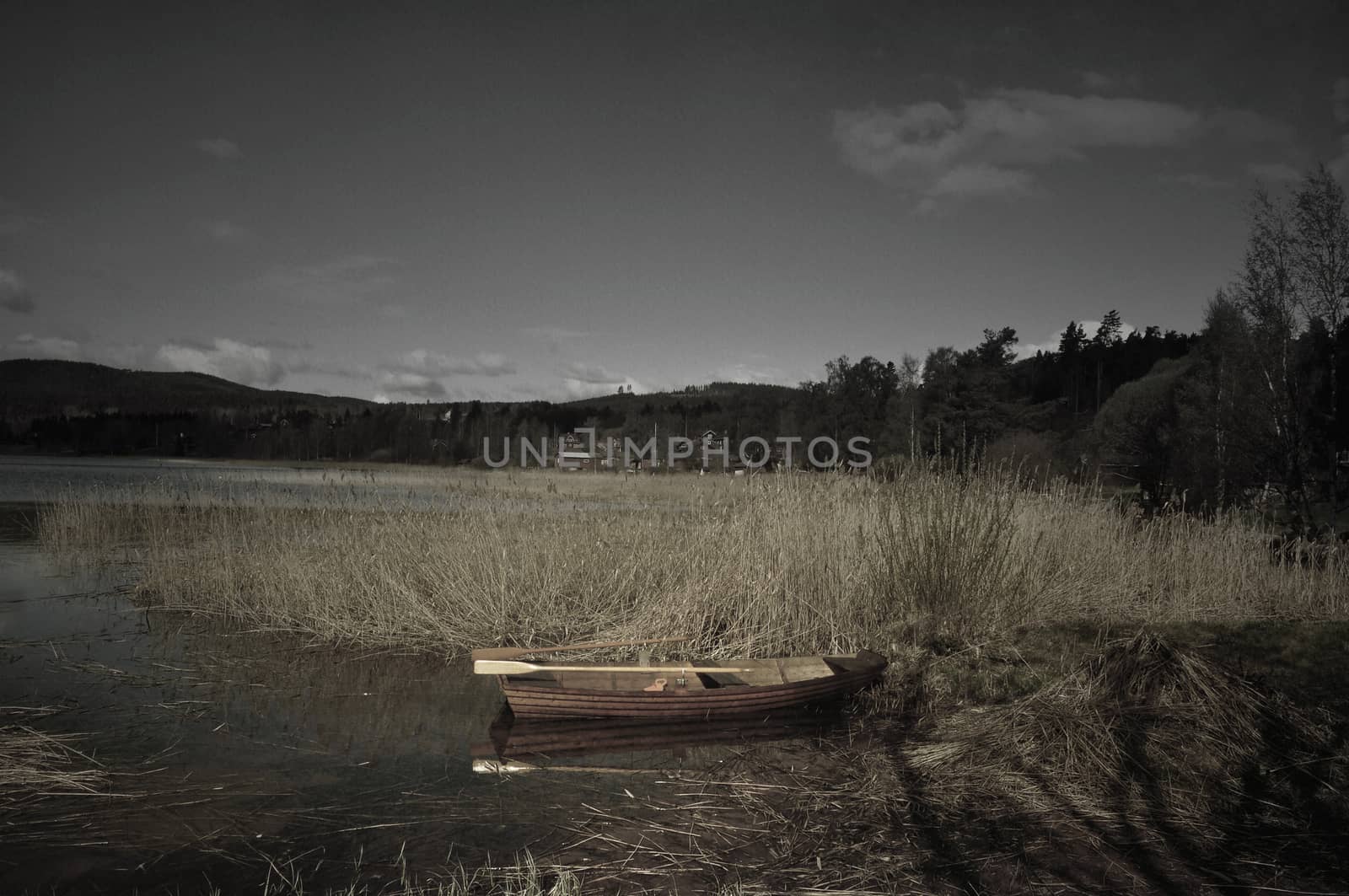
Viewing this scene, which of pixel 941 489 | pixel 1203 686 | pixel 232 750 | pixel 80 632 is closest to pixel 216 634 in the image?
pixel 80 632

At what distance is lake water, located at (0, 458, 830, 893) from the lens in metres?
4.78

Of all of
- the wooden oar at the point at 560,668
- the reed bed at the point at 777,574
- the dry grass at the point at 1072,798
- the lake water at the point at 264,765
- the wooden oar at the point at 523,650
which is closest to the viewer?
the dry grass at the point at 1072,798

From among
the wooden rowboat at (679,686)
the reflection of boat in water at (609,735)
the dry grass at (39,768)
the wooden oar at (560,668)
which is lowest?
the reflection of boat in water at (609,735)

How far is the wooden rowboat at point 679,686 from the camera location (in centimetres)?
731

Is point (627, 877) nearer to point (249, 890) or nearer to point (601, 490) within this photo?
point (249, 890)

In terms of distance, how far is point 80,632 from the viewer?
10695mm

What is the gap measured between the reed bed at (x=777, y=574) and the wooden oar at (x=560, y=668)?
1453 millimetres

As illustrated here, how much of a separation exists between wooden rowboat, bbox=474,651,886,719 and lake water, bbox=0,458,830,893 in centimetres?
30

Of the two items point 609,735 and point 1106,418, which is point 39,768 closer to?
point 609,735

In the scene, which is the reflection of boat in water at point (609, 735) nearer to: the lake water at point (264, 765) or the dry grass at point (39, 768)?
the lake water at point (264, 765)

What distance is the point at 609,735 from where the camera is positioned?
23.9 feet

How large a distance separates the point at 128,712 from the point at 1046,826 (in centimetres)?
813

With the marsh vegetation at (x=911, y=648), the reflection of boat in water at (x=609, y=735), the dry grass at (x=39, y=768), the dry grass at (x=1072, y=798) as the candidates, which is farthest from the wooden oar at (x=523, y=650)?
the dry grass at (x=39, y=768)

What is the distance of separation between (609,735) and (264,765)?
2888mm
